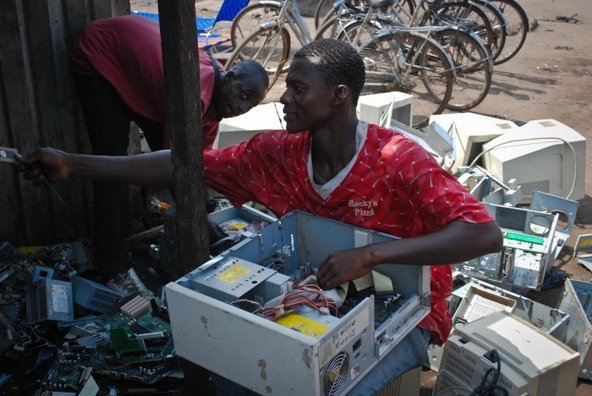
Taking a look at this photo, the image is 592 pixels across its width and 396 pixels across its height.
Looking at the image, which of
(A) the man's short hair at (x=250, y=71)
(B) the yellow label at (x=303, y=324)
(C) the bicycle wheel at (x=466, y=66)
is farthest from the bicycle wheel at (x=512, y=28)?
(B) the yellow label at (x=303, y=324)

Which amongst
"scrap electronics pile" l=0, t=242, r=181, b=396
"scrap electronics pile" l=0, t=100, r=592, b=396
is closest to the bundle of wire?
"scrap electronics pile" l=0, t=100, r=592, b=396

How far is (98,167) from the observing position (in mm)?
2148

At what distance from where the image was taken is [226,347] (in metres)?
1.63

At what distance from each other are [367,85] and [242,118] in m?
2.68

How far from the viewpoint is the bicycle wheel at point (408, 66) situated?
258 inches

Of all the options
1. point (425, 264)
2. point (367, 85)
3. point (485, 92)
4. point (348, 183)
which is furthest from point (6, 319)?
point (485, 92)

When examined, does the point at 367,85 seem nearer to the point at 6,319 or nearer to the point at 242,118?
the point at 242,118

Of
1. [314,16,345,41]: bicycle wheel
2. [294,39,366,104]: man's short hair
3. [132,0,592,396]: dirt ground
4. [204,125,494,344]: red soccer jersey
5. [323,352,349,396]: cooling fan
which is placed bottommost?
[132,0,592,396]: dirt ground

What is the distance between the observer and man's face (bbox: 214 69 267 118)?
3.37 metres

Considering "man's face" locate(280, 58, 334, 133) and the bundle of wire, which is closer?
the bundle of wire

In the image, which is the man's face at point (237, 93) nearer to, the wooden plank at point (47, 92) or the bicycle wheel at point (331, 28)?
the wooden plank at point (47, 92)

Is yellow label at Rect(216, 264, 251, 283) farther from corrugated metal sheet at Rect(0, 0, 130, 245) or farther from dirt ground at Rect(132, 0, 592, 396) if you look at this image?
dirt ground at Rect(132, 0, 592, 396)

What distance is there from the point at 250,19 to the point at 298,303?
7.98m

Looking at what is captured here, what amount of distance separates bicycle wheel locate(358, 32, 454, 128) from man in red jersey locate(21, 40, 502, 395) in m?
4.25
